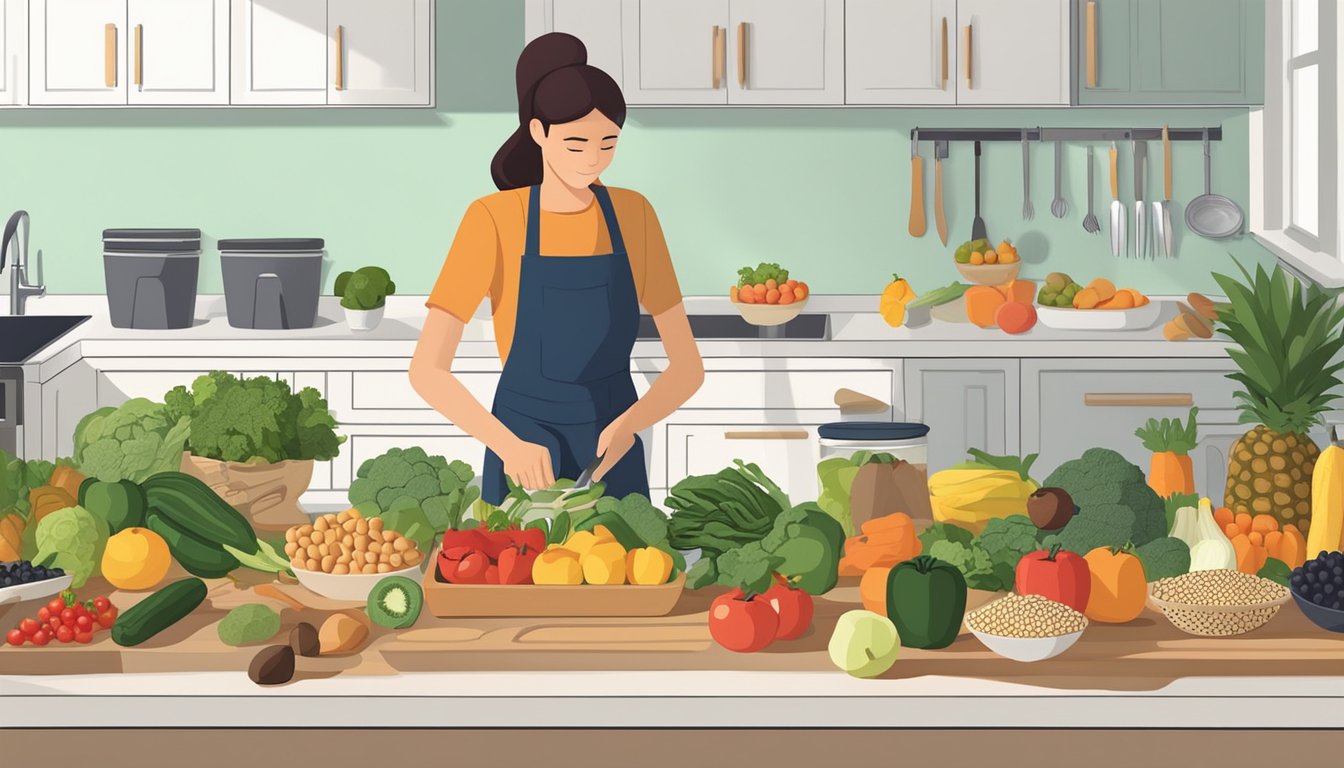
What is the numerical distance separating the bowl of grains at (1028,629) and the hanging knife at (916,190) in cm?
333

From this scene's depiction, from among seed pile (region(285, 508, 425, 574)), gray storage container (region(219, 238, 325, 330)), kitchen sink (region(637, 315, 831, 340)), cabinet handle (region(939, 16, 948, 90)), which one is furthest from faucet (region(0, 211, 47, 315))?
seed pile (region(285, 508, 425, 574))

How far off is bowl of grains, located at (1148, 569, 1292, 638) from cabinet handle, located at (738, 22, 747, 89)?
2.97 meters

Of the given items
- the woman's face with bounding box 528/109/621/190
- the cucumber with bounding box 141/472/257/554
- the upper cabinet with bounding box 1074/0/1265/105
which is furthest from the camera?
the upper cabinet with bounding box 1074/0/1265/105

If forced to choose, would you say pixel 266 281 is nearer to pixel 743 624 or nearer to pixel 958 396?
pixel 958 396

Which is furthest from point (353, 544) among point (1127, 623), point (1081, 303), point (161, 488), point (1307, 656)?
point (1081, 303)

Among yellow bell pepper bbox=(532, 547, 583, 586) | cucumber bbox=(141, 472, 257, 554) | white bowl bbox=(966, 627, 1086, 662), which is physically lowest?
white bowl bbox=(966, 627, 1086, 662)

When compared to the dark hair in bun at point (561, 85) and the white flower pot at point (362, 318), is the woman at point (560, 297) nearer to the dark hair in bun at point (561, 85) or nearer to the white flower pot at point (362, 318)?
the dark hair in bun at point (561, 85)

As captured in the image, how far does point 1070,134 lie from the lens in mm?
5016

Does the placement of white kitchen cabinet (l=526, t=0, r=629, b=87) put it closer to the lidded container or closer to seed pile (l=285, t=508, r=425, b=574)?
the lidded container

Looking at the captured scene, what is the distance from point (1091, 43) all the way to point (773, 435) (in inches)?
60.6

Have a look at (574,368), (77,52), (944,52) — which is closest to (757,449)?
(944,52)

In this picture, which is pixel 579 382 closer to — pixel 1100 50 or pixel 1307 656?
pixel 1307 656

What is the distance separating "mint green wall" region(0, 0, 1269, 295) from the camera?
506 cm

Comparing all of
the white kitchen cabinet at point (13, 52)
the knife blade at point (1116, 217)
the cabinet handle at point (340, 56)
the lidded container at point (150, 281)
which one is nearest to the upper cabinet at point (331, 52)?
the cabinet handle at point (340, 56)
